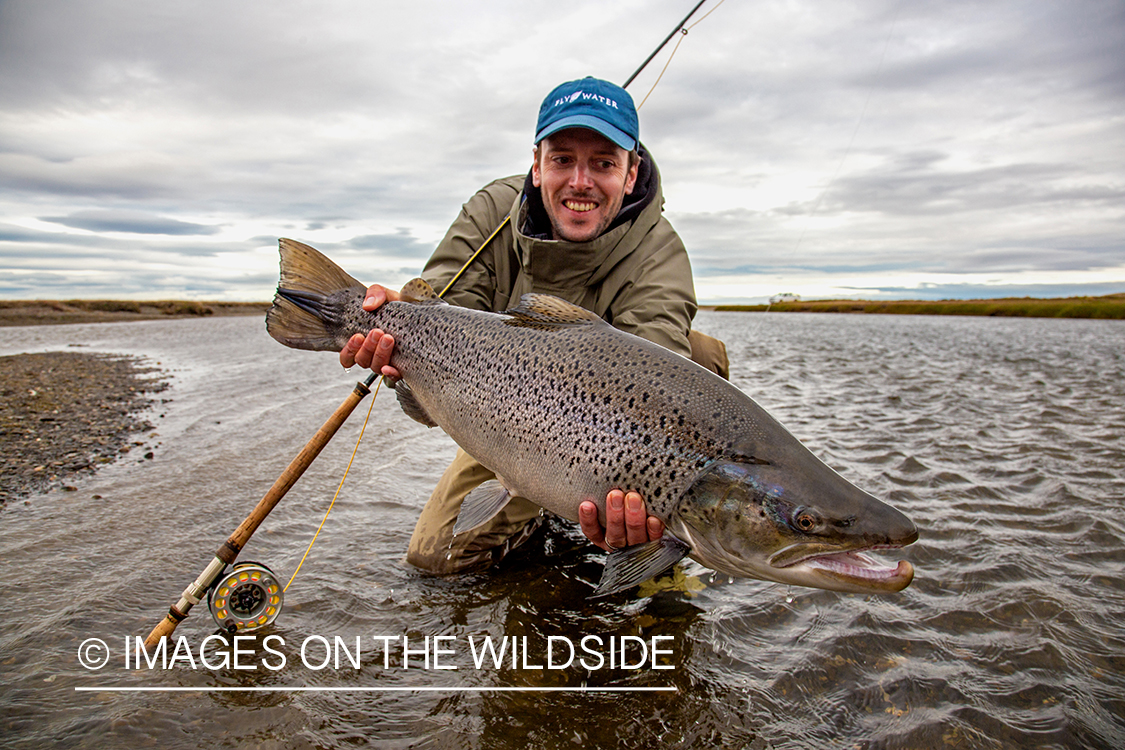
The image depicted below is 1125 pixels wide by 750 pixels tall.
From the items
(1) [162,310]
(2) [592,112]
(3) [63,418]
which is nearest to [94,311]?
(1) [162,310]

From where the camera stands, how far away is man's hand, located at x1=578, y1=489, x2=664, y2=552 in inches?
107

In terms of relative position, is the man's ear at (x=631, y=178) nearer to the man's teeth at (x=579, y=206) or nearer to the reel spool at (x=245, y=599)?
the man's teeth at (x=579, y=206)

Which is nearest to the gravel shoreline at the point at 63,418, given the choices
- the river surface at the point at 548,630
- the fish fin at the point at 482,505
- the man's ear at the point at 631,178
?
the river surface at the point at 548,630

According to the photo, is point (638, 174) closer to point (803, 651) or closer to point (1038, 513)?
point (803, 651)

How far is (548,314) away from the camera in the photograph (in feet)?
10.7

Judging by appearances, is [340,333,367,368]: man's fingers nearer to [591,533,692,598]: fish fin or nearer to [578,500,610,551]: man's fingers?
[578,500,610,551]: man's fingers

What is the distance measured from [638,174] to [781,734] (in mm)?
3561

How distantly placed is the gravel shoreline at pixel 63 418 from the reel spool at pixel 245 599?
333cm

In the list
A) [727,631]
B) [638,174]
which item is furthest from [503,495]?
[638,174]

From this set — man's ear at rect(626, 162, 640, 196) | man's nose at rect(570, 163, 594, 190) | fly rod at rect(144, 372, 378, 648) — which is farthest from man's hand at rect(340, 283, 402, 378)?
man's ear at rect(626, 162, 640, 196)

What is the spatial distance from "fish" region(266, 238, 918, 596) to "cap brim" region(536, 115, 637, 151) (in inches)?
46.6

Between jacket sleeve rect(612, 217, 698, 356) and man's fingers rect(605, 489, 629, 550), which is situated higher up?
jacket sleeve rect(612, 217, 698, 356)

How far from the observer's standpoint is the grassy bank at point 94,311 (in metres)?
31.8

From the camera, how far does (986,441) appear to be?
7.35 meters
